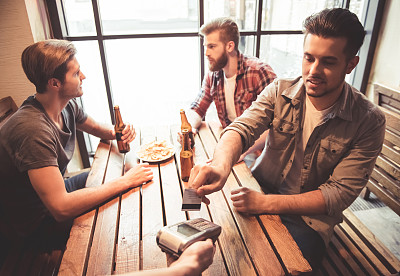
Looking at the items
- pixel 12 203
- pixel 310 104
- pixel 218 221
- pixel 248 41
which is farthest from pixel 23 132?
Result: pixel 248 41

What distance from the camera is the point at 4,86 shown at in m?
2.13

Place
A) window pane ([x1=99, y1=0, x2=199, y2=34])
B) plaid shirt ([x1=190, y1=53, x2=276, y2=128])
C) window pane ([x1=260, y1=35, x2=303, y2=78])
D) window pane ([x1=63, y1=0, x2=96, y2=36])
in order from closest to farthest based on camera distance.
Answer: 1. plaid shirt ([x1=190, y1=53, x2=276, y2=128])
2. window pane ([x1=63, y1=0, x2=96, y2=36])
3. window pane ([x1=99, y1=0, x2=199, y2=34])
4. window pane ([x1=260, y1=35, x2=303, y2=78])

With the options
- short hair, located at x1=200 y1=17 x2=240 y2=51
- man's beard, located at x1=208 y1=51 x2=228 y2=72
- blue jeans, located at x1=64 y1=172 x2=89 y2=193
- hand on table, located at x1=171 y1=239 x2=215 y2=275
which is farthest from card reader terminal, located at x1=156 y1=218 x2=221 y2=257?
short hair, located at x1=200 y1=17 x2=240 y2=51

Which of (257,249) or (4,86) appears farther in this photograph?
(4,86)

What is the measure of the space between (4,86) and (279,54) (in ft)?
8.68

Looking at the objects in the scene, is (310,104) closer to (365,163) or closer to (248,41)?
(365,163)

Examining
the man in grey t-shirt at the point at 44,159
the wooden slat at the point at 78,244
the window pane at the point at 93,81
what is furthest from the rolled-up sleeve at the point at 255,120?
the window pane at the point at 93,81

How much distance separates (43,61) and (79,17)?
1.28 m

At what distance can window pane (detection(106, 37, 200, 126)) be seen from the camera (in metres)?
2.68

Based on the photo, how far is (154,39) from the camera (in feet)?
8.71

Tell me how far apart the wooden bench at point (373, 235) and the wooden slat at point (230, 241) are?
2.42 feet

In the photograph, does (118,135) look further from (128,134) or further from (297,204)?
(297,204)

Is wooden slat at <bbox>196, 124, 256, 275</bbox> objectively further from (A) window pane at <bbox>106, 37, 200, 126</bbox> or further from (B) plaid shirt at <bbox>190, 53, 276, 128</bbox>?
(A) window pane at <bbox>106, 37, 200, 126</bbox>

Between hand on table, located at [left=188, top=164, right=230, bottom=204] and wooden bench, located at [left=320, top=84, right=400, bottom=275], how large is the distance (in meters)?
0.87
